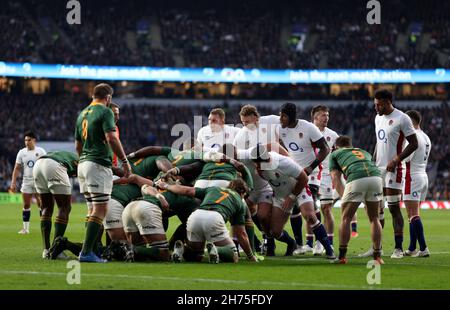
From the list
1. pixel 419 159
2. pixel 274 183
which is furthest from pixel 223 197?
pixel 419 159

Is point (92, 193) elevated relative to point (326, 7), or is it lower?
lower

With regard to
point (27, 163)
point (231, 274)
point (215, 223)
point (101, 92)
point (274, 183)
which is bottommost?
point (231, 274)

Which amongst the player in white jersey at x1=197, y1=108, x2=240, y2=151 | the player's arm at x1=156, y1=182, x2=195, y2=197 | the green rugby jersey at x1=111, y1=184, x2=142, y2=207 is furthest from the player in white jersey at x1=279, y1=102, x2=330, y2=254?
the green rugby jersey at x1=111, y1=184, x2=142, y2=207

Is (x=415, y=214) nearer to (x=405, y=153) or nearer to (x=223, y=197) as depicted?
(x=405, y=153)

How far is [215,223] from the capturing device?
12336mm

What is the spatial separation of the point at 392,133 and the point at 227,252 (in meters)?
3.69

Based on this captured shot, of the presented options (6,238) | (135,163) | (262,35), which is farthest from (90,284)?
(262,35)

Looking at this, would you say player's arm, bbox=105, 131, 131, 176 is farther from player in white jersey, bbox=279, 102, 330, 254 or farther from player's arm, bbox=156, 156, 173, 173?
player in white jersey, bbox=279, 102, 330, 254

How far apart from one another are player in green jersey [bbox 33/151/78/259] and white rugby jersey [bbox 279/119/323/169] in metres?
3.66

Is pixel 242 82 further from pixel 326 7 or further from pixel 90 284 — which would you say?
pixel 90 284

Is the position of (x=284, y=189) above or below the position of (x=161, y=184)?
below

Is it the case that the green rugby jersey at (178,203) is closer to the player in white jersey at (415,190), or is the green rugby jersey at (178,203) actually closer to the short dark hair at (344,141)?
the short dark hair at (344,141)

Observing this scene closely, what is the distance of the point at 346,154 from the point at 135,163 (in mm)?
3351

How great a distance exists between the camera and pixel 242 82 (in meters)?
58.0
